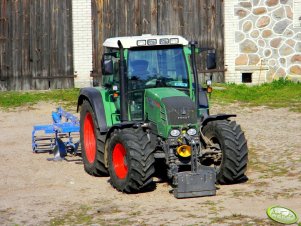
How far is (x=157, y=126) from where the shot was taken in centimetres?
1179

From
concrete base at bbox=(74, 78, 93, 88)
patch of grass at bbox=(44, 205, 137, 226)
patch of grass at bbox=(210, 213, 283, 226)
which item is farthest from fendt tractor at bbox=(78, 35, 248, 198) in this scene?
concrete base at bbox=(74, 78, 93, 88)

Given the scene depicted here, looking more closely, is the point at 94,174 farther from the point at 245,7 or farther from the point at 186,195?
the point at 245,7

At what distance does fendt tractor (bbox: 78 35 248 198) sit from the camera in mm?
11188

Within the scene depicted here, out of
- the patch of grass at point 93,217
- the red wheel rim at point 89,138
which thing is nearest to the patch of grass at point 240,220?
the patch of grass at point 93,217

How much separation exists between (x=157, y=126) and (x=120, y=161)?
2.34 feet

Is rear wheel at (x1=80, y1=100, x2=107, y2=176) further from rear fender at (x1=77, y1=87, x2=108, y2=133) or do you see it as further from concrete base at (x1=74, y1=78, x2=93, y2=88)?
concrete base at (x1=74, y1=78, x2=93, y2=88)

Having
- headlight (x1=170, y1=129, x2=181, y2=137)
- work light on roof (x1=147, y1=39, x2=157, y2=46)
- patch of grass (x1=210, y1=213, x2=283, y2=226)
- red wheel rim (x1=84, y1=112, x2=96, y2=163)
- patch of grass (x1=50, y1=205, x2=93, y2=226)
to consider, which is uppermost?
work light on roof (x1=147, y1=39, x2=157, y2=46)

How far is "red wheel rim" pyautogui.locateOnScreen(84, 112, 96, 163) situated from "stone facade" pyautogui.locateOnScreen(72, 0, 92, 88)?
7.98 metres

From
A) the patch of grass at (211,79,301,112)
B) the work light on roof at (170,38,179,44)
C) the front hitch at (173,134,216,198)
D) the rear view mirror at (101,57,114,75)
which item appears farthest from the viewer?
the patch of grass at (211,79,301,112)

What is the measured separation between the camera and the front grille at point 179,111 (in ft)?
37.8

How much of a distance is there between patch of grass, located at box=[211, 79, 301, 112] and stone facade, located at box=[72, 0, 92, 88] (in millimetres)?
3302

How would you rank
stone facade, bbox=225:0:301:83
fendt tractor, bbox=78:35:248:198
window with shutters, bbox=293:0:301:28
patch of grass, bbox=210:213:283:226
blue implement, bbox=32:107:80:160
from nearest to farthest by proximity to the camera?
patch of grass, bbox=210:213:283:226
fendt tractor, bbox=78:35:248:198
blue implement, bbox=32:107:80:160
window with shutters, bbox=293:0:301:28
stone facade, bbox=225:0:301:83

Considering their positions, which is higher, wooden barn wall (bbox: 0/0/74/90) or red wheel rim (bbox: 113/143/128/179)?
wooden barn wall (bbox: 0/0/74/90)

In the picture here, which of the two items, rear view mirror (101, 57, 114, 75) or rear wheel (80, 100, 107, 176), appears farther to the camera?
rear wheel (80, 100, 107, 176)
